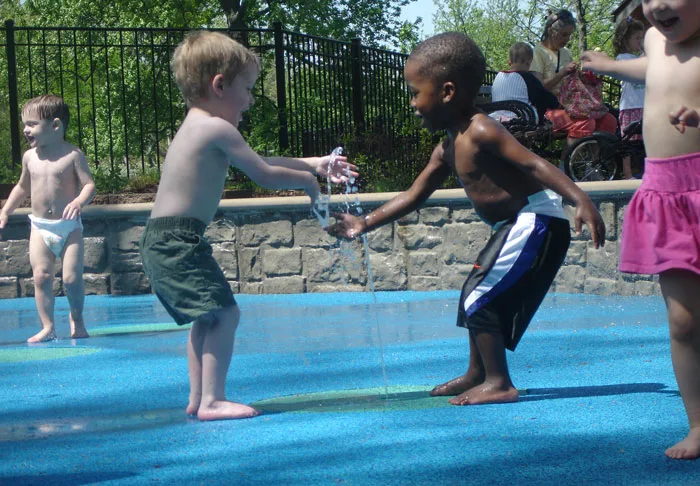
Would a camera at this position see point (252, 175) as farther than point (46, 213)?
No

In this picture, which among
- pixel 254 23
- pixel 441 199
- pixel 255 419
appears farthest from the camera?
pixel 254 23

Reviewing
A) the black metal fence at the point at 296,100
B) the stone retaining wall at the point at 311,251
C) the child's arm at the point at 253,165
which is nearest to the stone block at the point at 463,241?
the stone retaining wall at the point at 311,251

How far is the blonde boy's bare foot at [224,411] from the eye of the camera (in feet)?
11.8

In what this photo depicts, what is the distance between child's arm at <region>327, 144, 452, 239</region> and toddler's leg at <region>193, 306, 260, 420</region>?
682 millimetres

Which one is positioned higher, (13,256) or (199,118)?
(199,118)

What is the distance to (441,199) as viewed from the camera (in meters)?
8.23

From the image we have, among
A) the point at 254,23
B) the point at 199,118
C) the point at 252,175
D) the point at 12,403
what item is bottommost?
the point at 12,403

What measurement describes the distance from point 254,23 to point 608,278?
16259 mm

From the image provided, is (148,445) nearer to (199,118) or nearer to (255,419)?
(255,419)

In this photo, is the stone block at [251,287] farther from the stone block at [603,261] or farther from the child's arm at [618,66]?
the child's arm at [618,66]

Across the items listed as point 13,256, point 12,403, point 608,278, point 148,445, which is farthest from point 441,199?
point 148,445

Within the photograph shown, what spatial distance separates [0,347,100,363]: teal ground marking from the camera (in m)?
5.47

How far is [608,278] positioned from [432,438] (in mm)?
4910

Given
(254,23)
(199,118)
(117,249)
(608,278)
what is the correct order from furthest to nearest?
(254,23), (117,249), (608,278), (199,118)
